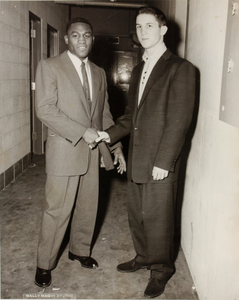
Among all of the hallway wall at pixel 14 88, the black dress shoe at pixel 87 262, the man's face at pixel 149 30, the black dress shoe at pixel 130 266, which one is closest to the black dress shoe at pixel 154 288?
the black dress shoe at pixel 130 266

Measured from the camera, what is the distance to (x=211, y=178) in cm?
162

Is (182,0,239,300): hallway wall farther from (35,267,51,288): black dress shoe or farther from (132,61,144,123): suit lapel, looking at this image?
(35,267,51,288): black dress shoe

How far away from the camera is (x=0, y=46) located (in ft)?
11.6

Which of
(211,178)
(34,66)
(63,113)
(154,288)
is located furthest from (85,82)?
(34,66)

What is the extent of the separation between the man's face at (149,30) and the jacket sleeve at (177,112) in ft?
0.79

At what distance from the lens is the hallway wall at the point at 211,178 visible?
4.29ft

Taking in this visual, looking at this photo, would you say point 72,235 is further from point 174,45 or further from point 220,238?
point 174,45

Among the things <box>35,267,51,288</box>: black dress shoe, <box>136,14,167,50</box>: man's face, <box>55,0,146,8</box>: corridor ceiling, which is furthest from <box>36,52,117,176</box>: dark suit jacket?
<box>55,0,146,8</box>: corridor ceiling

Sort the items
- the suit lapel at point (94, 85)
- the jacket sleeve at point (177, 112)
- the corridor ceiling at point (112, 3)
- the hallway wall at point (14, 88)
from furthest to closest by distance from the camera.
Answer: the corridor ceiling at point (112, 3)
the hallway wall at point (14, 88)
the suit lapel at point (94, 85)
the jacket sleeve at point (177, 112)

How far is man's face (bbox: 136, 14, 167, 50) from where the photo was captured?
1725mm

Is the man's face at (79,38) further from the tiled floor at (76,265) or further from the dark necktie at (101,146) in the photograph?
the tiled floor at (76,265)

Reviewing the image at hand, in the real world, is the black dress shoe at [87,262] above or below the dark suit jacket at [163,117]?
below

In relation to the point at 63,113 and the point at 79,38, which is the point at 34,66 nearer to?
the point at 79,38

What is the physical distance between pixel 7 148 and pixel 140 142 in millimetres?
2596
